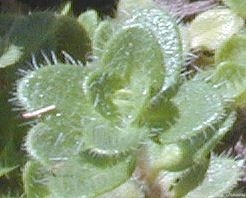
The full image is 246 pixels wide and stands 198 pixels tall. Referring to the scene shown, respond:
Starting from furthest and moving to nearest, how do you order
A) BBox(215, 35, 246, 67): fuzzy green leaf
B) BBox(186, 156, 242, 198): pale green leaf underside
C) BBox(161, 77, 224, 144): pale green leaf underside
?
BBox(215, 35, 246, 67): fuzzy green leaf, BBox(186, 156, 242, 198): pale green leaf underside, BBox(161, 77, 224, 144): pale green leaf underside

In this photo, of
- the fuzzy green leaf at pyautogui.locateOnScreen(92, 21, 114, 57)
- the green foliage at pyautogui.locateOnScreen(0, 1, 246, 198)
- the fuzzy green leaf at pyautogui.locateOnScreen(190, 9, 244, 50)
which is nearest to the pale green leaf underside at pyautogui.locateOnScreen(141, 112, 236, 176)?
the green foliage at pyautogui.locateOnScreen(0, 1, 246, 198)

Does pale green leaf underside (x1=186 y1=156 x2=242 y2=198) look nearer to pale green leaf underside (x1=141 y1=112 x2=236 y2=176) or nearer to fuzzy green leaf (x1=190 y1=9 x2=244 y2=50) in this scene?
pale green leaf underside (x1=141 y1=112 x2=236 y2=176)

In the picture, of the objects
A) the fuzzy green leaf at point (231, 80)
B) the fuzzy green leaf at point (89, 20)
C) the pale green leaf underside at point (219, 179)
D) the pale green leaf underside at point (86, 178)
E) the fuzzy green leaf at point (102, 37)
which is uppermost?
the fuzzy green leaf at point (102, 37)

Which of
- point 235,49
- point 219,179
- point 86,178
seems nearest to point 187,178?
point 219,179

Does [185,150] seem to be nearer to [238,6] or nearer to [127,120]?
[127,120]

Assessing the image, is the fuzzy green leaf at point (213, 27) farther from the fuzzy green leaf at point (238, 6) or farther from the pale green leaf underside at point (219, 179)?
the pale green leaf underside at point (219, 179)

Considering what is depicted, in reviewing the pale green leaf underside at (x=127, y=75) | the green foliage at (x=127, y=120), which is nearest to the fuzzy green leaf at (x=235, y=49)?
the green foliage at (x=127, y=120)
